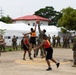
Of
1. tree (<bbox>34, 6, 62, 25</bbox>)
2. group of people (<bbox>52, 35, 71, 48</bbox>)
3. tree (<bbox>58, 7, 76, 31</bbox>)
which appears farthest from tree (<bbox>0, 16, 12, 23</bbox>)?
group of people (<bbox>52, 35, 71, 48</bbox>)

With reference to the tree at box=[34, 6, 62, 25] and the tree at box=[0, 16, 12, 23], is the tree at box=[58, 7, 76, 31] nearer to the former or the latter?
the tree at box=[0, 16, 12, 23]

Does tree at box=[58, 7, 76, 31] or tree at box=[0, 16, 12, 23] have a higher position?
tree at box=[0, 16, 12, 23]

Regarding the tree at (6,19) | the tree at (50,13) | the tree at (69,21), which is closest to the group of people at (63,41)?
the tree at (69,21)

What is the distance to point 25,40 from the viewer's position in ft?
59.3

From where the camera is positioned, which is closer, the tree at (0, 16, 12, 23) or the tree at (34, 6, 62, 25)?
the tree at (0, 16, 12, 23)

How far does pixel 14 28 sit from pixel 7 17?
5423 cm

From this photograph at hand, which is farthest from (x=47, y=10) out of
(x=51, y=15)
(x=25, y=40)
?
(x=25, y=40)

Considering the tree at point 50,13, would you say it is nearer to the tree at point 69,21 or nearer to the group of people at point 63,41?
the tree at point 69,21

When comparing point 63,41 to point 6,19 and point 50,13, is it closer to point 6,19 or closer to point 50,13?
point 6,19

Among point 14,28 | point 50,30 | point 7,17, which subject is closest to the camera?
point 14,28

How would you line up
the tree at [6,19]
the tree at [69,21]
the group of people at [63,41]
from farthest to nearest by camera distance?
1. the tree at [6,19]
2. the tree at [69,21]
3. the group of people at [63,41]

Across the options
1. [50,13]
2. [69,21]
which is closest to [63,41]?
[69,21]

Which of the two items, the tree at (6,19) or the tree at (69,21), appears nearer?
the tree at (69,21)

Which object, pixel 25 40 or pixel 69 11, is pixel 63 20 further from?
pixel 25 40
